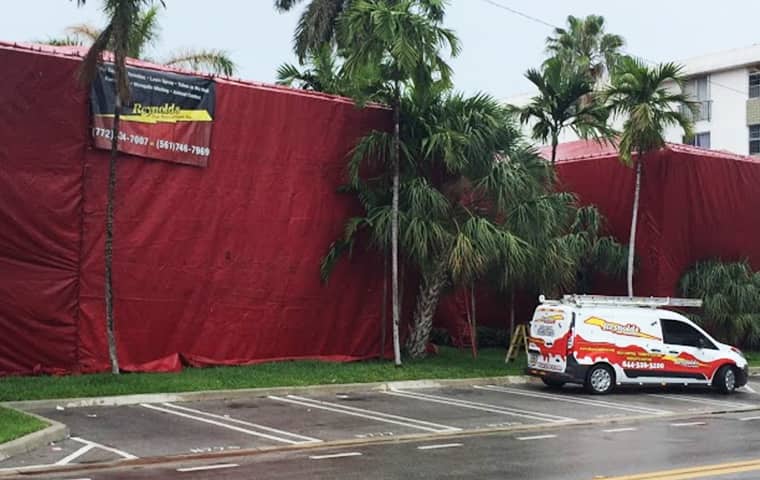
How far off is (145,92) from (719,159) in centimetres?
1724

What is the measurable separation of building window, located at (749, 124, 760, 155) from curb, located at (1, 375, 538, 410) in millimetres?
29495

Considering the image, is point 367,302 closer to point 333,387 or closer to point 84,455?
point 333,387

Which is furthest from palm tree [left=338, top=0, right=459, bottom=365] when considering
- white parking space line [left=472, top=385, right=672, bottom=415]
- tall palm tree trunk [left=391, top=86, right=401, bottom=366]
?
white parking space line [left=472, top=385, right=672, bottom=415]

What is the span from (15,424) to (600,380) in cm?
1087

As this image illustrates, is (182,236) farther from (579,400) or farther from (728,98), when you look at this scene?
(728,98)

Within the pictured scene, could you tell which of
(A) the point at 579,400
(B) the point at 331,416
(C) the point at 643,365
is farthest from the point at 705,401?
(B) the point at 331,416

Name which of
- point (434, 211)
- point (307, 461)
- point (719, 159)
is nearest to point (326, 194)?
point (434, 211)

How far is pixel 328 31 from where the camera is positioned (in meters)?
31.9

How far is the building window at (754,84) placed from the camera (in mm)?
44406

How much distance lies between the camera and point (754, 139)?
146ft

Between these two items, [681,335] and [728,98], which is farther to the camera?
[728,98]

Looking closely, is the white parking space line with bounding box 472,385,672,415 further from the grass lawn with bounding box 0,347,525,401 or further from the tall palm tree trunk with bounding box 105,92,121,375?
the tall palm tree trunk with bounding box 105,92,121,375

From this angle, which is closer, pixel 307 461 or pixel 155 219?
pixel 307 461

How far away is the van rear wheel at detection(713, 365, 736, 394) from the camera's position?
748 inches
